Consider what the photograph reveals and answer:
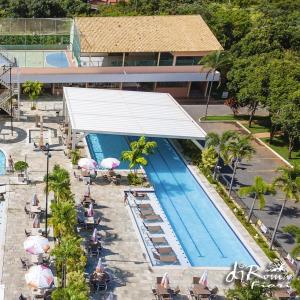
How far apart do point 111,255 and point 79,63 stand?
2883 cm

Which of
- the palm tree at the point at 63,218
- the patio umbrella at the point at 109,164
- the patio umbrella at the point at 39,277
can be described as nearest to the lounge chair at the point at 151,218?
the patio umbrella at the point at 109,164

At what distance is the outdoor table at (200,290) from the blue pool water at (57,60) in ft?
109

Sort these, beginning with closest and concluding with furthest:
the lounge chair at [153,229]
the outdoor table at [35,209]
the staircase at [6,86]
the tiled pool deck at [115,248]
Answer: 1. the tiled pool deck at [115,248]
2. the outdoor table at [35,209]
3. the lounge chair at [153,229]
4. the staircase at [6,86]

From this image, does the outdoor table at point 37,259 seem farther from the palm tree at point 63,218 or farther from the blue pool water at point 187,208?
the blue pool water at point 187,208

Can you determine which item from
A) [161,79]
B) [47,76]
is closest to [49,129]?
[47,76]

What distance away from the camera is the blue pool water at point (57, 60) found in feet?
172

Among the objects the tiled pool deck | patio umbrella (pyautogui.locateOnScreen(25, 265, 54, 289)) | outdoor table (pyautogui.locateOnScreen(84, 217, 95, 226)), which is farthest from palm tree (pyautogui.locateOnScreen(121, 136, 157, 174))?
patio umbrella (pyautogui.locateOnScreen(25, 265, 54, 289))

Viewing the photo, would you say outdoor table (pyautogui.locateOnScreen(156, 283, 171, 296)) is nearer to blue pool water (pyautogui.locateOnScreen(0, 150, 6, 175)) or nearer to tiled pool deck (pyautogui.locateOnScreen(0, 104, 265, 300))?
tiled pool deck (pyautogui.locateOnScreen(0, 104, 265, 300))

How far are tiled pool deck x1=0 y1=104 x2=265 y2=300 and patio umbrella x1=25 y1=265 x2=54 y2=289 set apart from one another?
127 cm

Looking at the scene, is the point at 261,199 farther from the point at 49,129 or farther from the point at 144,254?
the point at 49,129

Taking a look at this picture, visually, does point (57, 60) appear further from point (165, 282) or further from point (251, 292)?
point (251, 292)

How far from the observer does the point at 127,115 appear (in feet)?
136

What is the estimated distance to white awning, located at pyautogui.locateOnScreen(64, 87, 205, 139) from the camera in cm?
3859

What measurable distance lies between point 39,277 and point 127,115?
20232 millimetres
